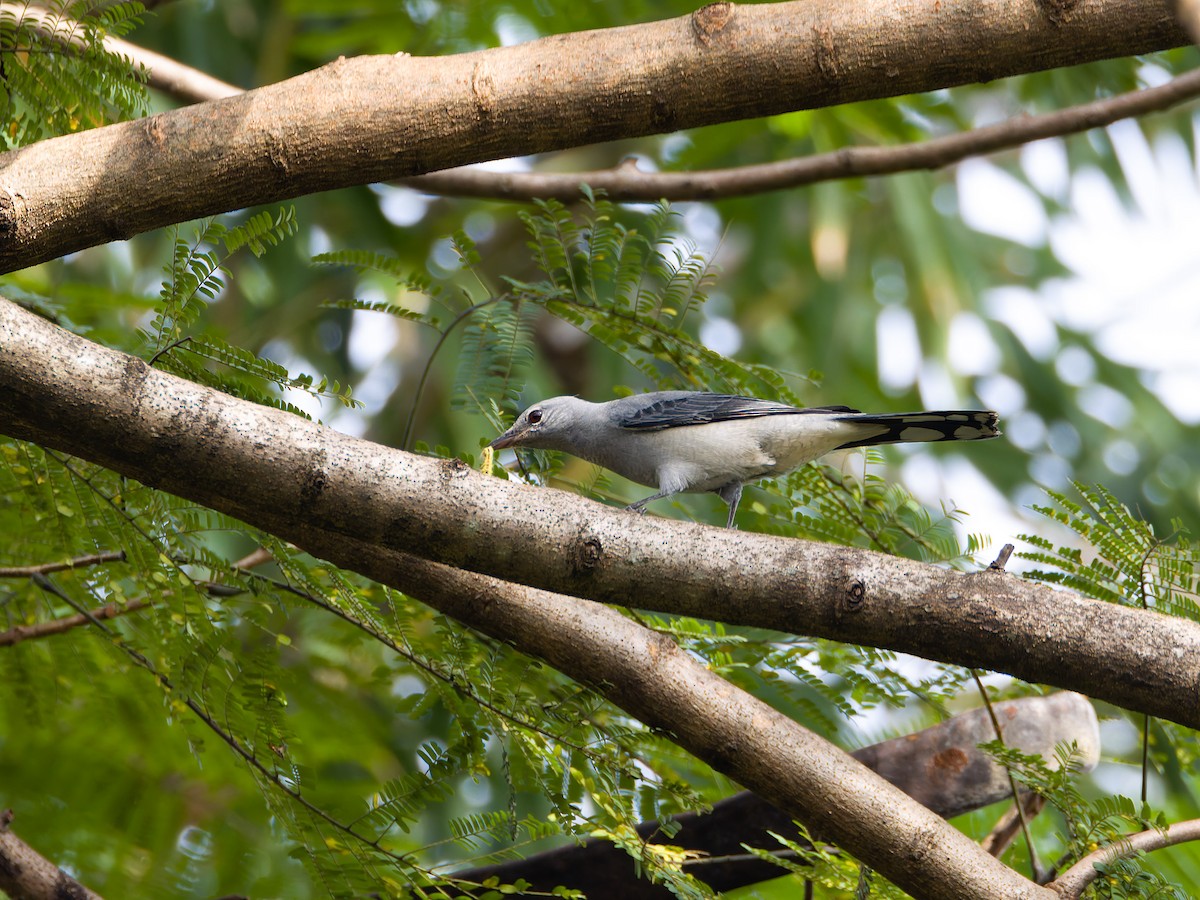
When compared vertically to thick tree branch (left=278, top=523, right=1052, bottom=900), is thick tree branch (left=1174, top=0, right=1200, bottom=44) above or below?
above

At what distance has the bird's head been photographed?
5.24m

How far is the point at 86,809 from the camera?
19.0 ft

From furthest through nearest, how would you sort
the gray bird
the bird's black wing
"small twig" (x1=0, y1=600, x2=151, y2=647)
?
the bird's black wing < the gray bird < "small twig" (x1=0, y1=600, x2=151, y2=647)

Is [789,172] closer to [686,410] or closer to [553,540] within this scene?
[686,410]

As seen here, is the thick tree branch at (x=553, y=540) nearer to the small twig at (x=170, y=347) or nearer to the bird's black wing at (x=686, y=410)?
the small twig at (x=170, y=347)

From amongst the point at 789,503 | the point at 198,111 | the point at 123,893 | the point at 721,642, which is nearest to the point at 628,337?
the point at 789,503

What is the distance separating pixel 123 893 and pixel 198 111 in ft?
12.5

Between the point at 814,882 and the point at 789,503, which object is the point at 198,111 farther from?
the point at 814,882

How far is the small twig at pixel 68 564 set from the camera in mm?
4047

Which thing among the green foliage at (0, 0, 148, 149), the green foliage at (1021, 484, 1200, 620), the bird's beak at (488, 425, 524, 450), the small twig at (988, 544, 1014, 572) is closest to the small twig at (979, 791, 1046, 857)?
the green foliage at (1021, 484, 1200, 620)

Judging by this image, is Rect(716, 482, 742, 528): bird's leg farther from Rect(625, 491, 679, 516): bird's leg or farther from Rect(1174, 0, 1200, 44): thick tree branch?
Rect(1174, 0, 1200, 44): thick tree branch

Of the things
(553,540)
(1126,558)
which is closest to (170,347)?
(553,540)

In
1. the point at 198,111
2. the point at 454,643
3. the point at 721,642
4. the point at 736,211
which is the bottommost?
the point at 454,643

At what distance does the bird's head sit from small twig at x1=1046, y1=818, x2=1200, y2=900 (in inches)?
111
